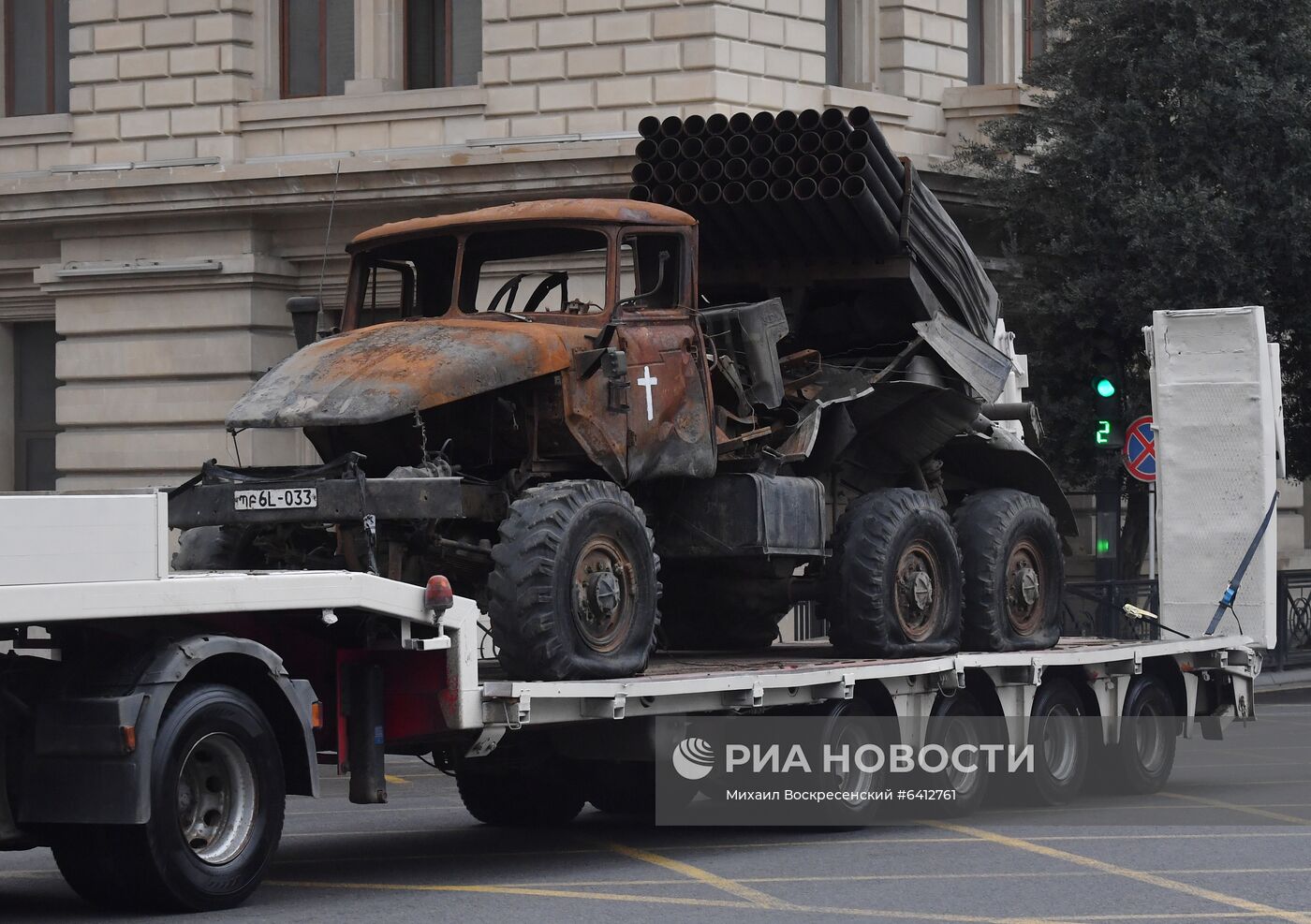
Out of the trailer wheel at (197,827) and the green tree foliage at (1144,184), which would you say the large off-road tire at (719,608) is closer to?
the trailer wheel at (197,827)

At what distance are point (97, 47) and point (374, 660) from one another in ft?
60.0

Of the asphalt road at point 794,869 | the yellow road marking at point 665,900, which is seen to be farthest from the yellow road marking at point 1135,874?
the yellow road marking at point 665,900

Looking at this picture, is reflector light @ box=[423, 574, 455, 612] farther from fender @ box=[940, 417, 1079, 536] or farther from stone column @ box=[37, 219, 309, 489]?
stone column @ box=[37, 219, 309, 489]

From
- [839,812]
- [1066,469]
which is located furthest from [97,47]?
[839,812]

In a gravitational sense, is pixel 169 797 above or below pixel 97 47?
below

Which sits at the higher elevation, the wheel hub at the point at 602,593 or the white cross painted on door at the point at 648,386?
the white cross painted on door at the point at 648,386

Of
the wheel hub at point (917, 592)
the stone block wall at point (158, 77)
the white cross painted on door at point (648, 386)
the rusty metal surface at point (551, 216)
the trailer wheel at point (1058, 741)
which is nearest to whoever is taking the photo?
the white cross painted on door at point (648, 386)

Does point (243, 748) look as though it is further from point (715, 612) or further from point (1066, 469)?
point (1066, 469)

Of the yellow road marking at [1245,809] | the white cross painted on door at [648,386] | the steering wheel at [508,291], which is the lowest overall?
the yellow road marking at [1245,809]

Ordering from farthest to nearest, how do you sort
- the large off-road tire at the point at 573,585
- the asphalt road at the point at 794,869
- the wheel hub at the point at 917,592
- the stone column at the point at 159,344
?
the stone column at the point at 159,344 < the wheel hub at the point at 917,592 < the large off-road tire at the point at 573,585 < the asphalt road at the point at 794,869

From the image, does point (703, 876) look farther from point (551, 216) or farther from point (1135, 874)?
point (551, 216)

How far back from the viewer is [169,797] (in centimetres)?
952

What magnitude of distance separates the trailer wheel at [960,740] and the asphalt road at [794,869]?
149mm

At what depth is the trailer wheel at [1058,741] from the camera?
572 inches
